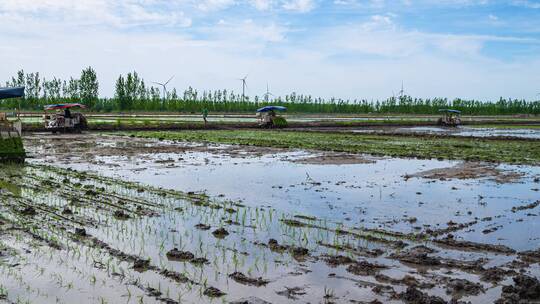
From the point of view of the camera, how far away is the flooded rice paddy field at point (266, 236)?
6.28m

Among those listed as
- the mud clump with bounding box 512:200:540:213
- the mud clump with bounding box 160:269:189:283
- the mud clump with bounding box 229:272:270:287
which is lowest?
the mud clump with bounding box 512:200:540:213

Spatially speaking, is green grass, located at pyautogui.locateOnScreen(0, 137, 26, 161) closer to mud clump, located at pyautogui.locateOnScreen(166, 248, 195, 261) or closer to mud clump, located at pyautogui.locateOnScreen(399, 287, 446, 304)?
mud clump, located at pyautogui.locateOnScreen(166, 248, 195, 261)

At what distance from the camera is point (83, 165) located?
1809 cm

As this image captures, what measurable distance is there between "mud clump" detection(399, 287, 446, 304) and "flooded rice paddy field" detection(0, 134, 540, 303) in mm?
18

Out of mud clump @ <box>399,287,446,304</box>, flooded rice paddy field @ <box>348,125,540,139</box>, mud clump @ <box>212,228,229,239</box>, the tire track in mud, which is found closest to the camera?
mud clump @ <box>399,287,446,304</box>

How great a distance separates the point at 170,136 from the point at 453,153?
16.4 meters

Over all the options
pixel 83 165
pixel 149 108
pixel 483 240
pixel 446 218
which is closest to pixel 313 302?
pixel 483 240

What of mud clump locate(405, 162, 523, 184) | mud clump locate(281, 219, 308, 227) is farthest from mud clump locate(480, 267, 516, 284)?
mud clump locate(405, 162, 523, 184)

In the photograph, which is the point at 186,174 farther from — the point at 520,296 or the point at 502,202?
the point at 520,296

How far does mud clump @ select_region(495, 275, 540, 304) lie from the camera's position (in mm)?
5930

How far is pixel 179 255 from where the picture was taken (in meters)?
7.49

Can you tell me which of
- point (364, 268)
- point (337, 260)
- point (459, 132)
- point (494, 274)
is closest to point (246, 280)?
point (337, 260)

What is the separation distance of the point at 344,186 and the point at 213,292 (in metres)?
8.53

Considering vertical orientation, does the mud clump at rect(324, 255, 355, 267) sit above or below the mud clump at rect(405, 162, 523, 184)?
above
